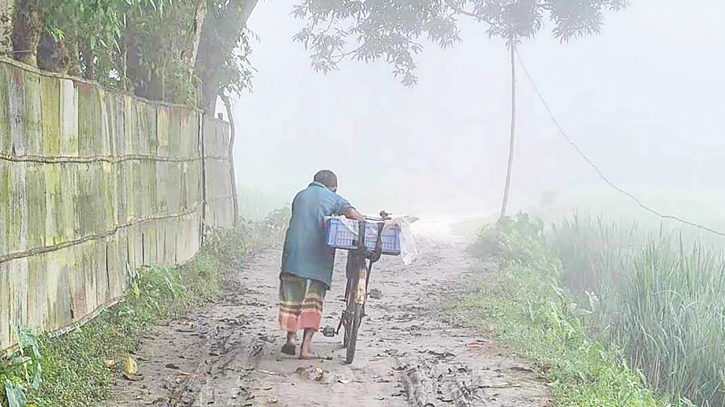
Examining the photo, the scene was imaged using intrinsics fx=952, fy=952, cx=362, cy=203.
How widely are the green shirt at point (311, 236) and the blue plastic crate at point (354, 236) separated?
303mm

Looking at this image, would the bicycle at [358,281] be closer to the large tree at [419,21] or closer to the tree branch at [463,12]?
the large tree at [419,21]

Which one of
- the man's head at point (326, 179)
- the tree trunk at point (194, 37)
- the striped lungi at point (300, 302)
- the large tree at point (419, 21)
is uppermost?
the large tree at point (419, 21)

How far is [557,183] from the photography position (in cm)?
4988

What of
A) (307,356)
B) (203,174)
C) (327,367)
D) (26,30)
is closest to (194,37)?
(203,174)

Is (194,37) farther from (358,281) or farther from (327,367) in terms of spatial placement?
(327,367)

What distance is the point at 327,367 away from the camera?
765 cm

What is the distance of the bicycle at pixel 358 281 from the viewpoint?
7629mm

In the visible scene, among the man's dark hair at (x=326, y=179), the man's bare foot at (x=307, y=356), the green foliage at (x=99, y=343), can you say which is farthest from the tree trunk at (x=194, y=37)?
the man's bare foot at (x=307, y=356)

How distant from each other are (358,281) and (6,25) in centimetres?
333

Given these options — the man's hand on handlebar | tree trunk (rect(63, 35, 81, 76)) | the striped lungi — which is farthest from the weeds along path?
tree trunk (rect(63, 35, 81, 76))

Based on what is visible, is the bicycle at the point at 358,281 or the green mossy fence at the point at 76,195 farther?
the bicycle at the point at 358,281

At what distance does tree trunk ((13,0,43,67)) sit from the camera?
718 centimetres

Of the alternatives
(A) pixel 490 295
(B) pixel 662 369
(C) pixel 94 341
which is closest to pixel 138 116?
(C) pixel 94 341

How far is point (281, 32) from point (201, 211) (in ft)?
214
